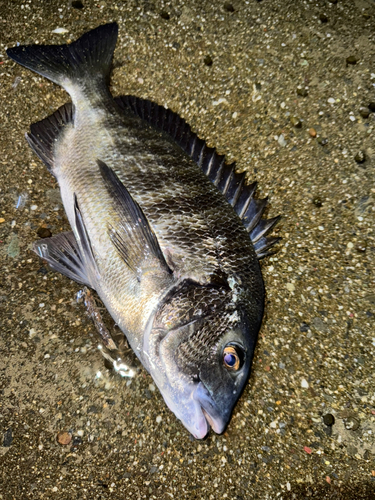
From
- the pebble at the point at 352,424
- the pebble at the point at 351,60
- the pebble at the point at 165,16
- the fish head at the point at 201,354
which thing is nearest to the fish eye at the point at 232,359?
the fish head at the point at 201,354

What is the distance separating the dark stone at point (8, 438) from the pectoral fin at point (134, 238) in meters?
1.16

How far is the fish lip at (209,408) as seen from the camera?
5.62ft

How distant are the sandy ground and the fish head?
0.47 meters

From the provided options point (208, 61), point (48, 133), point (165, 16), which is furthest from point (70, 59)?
point (208, 61)

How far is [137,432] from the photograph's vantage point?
2.14 meters

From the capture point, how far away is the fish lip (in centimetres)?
171

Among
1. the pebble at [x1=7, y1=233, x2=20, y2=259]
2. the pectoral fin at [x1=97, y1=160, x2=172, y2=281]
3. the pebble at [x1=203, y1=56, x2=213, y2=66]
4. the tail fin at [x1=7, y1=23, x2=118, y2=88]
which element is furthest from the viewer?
the pebble at [x1=203, y1=56, x2=213, y2=66]

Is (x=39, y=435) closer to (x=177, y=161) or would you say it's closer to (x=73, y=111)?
(x=177, y=161)

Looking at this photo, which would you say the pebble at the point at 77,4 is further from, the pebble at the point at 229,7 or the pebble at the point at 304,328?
the pebble at the point at 304,328

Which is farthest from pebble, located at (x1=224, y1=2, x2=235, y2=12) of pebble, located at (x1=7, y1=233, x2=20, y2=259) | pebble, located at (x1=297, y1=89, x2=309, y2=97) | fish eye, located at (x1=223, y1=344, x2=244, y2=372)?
fish eye, located at (x1=223, y1=344, x2=244, y2=372)

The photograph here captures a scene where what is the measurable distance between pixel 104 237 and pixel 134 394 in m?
0.98

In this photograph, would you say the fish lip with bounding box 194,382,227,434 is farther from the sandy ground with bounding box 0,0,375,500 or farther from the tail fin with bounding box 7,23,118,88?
the tail fin with bounding box 7,23,118,88

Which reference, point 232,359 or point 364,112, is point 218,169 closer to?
point 232,359

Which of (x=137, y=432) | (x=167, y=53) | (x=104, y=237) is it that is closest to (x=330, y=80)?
(x=167, y=53)
